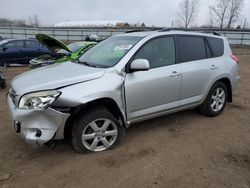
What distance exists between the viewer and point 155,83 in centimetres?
395

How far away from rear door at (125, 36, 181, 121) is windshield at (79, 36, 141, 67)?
0.81 ft

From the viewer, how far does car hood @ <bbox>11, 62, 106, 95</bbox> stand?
3270mm

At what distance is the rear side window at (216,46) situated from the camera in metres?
5.01

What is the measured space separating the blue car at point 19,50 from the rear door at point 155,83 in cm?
919

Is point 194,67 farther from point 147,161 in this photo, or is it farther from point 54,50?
point 54,50

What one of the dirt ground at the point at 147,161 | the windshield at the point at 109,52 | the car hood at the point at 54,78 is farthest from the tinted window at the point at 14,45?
the car hood at the point at 54,78

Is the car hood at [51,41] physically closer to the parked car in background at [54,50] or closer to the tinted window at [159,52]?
the parked car in background at [54,50]

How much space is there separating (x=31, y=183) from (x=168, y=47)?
286cm

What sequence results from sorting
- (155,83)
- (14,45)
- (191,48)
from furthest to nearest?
(14,45) < (191,48) < (155,83)

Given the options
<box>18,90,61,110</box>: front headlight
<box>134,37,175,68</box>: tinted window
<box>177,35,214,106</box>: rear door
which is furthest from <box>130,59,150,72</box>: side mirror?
<box>18,90,61,110</box>: front headlight

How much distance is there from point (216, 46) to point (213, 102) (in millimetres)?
1101

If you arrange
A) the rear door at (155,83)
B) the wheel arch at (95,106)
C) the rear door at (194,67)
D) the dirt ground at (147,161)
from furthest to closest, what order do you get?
the rear door at (194,67)
the rear door at (155,83)
the wheel arch at (95,106)
the dirt ground at (147,161)

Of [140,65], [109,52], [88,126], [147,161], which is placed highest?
[109,52]

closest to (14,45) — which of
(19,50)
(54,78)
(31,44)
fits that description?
(19,50)
